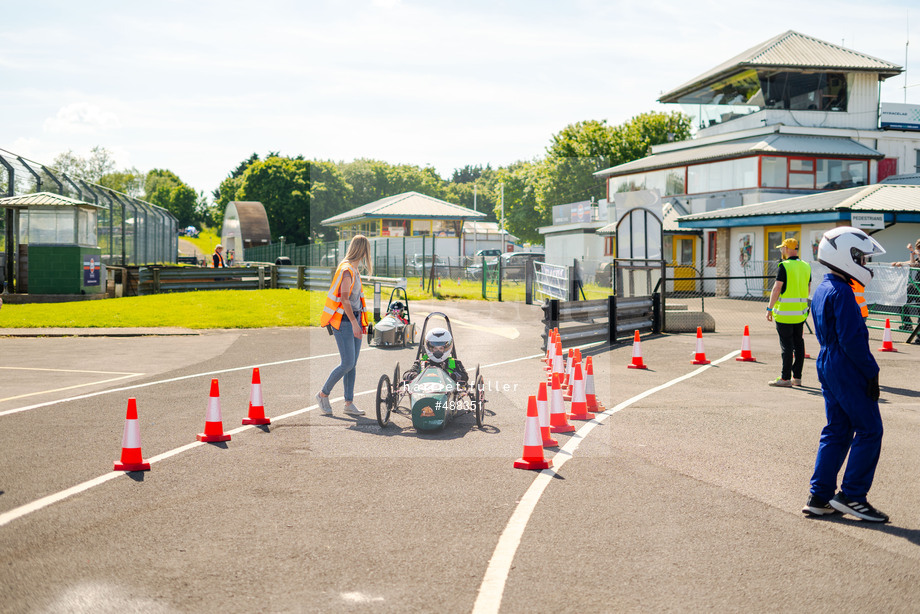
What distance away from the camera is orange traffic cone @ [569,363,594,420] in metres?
9.36

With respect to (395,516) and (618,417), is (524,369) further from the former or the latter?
(395,516)

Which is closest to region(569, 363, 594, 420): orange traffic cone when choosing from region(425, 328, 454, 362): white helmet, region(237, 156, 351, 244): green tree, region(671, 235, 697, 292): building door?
region(425, 328, 454, 362): white helmet

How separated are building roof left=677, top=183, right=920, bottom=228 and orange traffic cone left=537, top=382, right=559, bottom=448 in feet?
82.2

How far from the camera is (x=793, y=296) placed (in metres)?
11.8

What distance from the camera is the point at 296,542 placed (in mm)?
5059

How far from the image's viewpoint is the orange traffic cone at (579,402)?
9.36 m

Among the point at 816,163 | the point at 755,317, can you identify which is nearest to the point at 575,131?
the point at 816,163

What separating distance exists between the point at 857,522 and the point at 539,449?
2.51 meters

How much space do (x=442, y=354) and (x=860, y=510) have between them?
453 centimetres

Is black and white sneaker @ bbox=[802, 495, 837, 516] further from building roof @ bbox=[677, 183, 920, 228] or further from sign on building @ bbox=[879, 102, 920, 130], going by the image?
sign on building @ bbox=[879, 102, 920, 130]

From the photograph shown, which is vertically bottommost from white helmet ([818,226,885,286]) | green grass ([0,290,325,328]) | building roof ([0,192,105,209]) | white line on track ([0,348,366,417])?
white line on track ([0,348,366,417])

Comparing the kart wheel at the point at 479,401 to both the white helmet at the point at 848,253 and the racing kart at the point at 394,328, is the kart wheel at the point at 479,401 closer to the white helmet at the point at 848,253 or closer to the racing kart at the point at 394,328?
the white helmet at the point at 848,253

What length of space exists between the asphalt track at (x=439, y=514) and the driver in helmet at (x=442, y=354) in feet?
2.11

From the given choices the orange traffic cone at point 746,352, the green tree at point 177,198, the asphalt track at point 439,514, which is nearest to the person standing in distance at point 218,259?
the asphalt track at point 439,514
